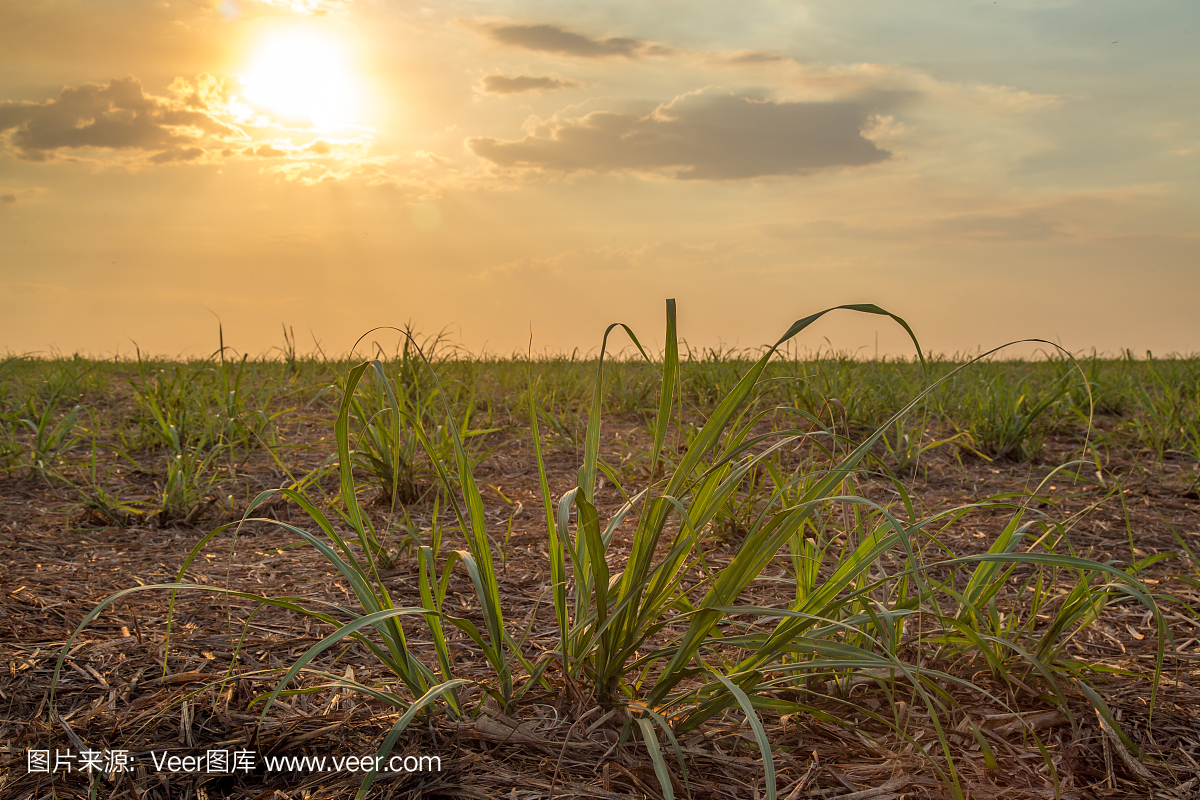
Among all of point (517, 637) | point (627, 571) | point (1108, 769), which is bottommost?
point (1108, 769)

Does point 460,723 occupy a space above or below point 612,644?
below

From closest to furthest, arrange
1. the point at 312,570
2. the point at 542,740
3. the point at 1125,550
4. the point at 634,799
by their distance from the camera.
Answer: the point at 634,799 → the point at 542,740 → the point at 312,570 → the point at 1125,550

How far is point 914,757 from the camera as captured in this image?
1401 millimetres

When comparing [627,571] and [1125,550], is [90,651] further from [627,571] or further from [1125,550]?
[1125,550]

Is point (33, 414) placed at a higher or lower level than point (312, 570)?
higher

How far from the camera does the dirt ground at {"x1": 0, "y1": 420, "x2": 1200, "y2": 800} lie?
1.32 m

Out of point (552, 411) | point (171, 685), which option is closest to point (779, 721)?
point (171, 685)

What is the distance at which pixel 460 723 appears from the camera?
4.55ft

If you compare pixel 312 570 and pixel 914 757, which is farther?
pixel 312 570

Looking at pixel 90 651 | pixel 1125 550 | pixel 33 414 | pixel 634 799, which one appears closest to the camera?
pixel 634 799

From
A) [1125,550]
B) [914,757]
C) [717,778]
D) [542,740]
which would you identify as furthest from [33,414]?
[1125,550]

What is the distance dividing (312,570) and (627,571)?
A: 1423mm

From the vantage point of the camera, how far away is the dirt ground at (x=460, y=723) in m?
1.32

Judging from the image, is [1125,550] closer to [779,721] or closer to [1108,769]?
[1108,769]
